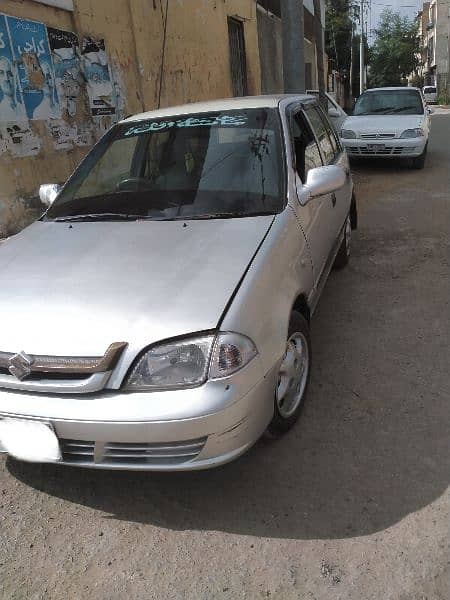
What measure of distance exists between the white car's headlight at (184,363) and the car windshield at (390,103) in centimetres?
1050

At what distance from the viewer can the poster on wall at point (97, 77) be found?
7.77 m

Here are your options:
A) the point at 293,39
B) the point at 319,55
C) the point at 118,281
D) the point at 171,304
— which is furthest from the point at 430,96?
the point at 171,304

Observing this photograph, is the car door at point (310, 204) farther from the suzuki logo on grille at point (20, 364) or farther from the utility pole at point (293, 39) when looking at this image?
the utility pole at point (293, 39)

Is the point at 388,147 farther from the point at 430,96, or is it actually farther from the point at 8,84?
the point at 430,96

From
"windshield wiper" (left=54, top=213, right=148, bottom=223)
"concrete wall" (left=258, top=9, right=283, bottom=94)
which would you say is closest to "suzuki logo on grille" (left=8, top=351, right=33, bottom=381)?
"windshield wiper" (left=54, top=213, right=148, bottom=223)

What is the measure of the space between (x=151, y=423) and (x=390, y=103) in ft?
36.6

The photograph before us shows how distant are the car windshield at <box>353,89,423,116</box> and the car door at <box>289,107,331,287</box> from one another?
26.5 ft

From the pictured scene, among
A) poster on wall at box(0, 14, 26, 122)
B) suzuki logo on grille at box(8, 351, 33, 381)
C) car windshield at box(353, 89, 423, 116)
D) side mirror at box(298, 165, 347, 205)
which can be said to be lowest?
suzuki logo on grille at box(8, 351, 33, 381)

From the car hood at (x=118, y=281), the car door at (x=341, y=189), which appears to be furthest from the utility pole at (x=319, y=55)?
the car hood at (x=118, y=281)

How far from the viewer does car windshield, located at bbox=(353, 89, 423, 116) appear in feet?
37.2

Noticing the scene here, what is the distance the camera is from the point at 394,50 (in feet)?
170

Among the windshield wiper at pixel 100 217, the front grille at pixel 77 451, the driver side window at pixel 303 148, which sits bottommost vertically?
the front grille at pixel 77 451

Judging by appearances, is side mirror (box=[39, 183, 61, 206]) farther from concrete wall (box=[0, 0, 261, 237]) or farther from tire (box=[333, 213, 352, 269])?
concrete wall (box=[0, 0, 261, 237])

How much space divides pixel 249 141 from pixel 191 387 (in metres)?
1.91
